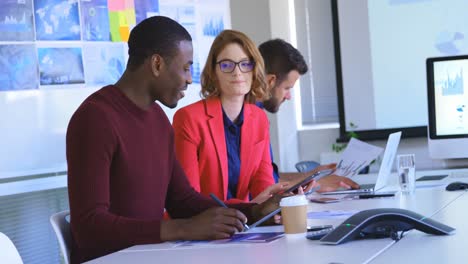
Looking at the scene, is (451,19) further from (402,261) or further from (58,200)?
(402,261)

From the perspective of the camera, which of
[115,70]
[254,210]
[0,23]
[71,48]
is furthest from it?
[115,70]

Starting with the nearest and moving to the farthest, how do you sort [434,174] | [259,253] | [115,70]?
[259,253] < [115,70] < [434,174]

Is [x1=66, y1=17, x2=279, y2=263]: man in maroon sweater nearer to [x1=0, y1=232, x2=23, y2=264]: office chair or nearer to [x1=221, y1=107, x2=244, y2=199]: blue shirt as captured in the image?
[x1=0, y1=232, x2=23, y2=264]: office chair

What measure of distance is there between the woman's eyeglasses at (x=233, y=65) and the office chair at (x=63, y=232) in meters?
1.13

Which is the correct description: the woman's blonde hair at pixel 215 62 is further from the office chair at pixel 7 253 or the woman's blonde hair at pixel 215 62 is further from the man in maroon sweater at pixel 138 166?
the office chair at pixel 7 253

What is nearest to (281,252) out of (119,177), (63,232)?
(119,177)

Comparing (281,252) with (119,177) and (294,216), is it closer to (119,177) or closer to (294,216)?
(294,216)

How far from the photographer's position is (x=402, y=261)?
1.90m

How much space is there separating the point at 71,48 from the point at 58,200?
2.23 feet

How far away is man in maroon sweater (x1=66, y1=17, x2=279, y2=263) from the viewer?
2457 millimetres

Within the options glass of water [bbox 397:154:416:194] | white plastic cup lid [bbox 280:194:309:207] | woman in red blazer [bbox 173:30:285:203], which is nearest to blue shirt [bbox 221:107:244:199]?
woman in red blazer [bbox 173:30:285:203]

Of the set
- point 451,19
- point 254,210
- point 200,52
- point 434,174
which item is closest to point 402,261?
point 254,210

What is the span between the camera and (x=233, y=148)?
3672 mm

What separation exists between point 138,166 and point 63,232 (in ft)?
1.08
